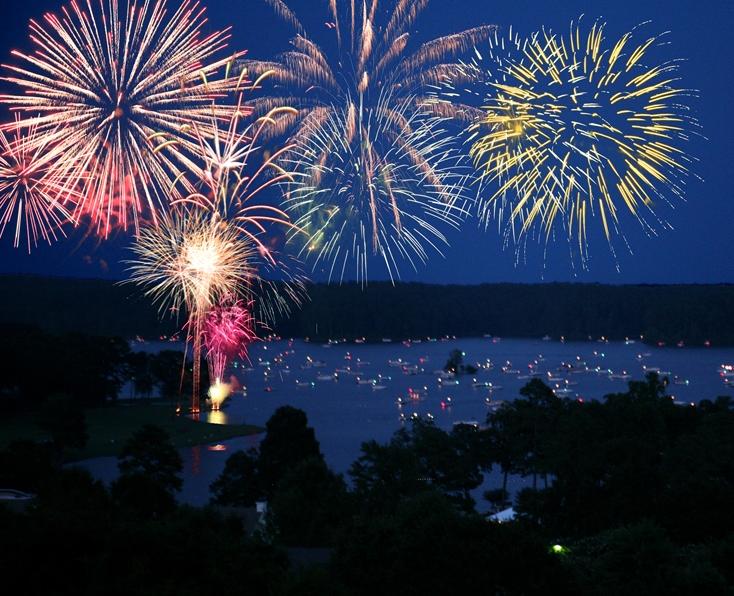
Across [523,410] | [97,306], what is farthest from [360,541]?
[97,306]

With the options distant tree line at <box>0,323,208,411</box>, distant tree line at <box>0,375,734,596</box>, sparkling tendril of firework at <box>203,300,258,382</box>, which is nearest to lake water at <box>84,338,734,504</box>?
distant tree line at <box>0,323,208,411</box>

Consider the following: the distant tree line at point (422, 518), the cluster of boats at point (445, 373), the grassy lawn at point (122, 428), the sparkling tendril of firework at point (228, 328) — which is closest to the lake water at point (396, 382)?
the cluster of boats at point (445, 373)

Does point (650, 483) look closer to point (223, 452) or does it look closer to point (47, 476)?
point (47, 476)

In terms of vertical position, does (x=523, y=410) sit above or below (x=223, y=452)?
above

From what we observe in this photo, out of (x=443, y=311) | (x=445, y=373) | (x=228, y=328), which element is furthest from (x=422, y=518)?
(x=443, y=311)

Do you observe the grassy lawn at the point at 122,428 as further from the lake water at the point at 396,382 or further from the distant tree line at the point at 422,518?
the distant tree line at the point at 422,518

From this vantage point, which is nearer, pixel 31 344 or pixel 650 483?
pixel 650 483

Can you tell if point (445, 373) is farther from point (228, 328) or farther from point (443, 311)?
point (228, 328)

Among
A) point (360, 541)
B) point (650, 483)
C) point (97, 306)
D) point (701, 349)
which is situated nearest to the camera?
point (360, 541)
